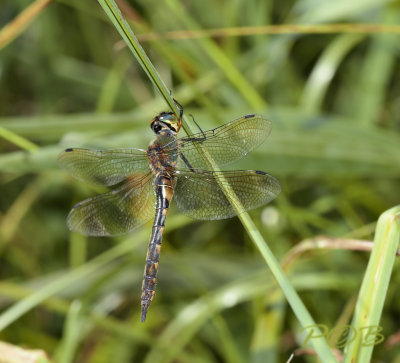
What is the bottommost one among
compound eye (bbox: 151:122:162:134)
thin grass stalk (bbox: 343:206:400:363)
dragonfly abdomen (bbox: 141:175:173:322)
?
thin grass stalk (bbox: 343:206:400:363)

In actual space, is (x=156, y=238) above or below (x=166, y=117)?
below

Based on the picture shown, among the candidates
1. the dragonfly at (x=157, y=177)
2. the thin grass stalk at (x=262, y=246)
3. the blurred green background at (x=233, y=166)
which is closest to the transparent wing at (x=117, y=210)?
the dragonfly at (x=157, y=177)

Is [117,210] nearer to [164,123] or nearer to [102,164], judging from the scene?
[102,164]

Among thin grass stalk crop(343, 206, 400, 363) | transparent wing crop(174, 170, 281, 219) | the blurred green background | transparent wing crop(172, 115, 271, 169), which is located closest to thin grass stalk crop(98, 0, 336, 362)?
thin grass stalk crop(343, 206, 400, 363)

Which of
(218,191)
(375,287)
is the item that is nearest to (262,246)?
(375,287)

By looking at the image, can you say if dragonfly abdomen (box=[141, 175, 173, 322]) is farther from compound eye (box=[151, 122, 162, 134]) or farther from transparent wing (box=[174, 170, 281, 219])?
compound eye (box=[151, 122, 162, 134])

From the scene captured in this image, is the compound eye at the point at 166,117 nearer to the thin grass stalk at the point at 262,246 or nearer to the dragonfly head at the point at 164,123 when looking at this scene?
the dragonfly head at the point at 164,123
